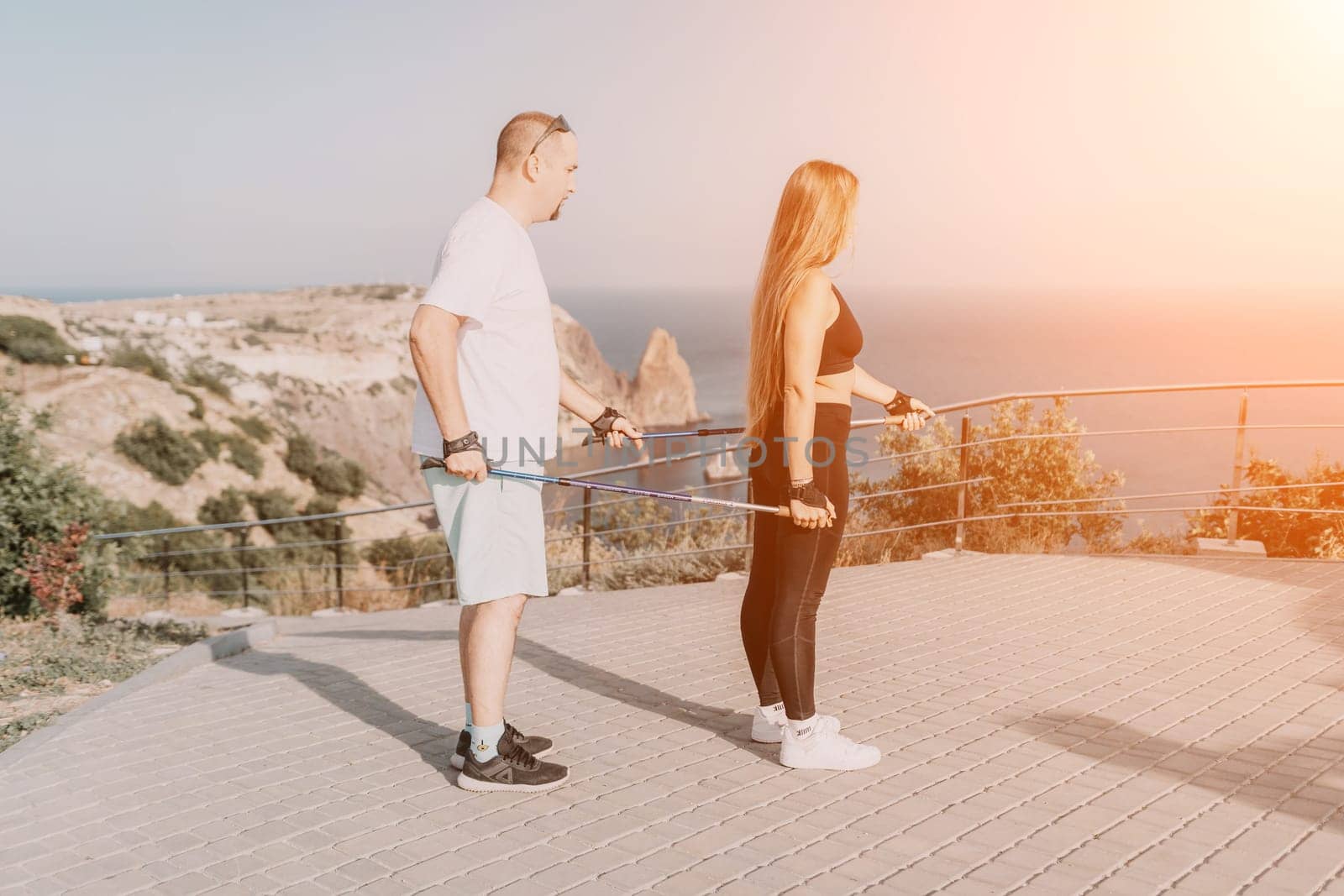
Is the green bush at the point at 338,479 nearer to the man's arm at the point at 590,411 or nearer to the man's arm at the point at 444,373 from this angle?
the man's arm at the point at 590,411

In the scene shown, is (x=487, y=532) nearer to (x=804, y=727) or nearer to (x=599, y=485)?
(x=599, y=485)

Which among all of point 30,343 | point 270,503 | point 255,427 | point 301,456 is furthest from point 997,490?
point 30,343

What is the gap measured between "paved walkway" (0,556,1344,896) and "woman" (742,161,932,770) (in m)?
0.28

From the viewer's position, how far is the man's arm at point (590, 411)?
400 centimetres

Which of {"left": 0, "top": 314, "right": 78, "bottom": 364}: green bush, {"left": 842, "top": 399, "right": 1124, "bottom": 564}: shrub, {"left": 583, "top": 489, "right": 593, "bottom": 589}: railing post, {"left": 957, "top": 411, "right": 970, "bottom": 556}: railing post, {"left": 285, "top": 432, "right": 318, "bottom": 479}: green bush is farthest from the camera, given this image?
{"left": 285, "top": 432, "right": 318, "bottom": 479}: green bush

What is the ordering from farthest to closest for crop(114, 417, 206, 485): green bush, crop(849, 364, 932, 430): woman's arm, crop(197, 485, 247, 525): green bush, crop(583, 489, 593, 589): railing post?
crop(114, 417, 206, 485): green bush
crop(197, 485, 247, 525): green bush
crop(583, 489, 593, 589): railing post
crop(849, 364, 932, 430): woman's arm

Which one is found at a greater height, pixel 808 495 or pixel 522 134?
pixel 522 134

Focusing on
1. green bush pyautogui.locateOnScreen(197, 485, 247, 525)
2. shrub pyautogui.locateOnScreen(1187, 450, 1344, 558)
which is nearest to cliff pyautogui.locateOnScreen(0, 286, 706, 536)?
green bush pyautogui.locateOnScreen(197, 485, 247, 525)

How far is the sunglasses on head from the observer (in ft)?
11.1

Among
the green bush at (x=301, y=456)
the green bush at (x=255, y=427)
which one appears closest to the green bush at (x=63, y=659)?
the green bush at (x=301, y=456)

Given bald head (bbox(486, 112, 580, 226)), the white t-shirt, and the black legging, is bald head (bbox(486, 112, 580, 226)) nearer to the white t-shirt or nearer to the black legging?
the white t-shirt

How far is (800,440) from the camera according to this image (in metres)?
3.46

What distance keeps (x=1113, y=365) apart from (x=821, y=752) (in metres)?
103

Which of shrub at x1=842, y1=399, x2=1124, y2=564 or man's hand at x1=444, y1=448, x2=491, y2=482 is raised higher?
man's hand at x1=444, y1=448, x2=491, y2=482
